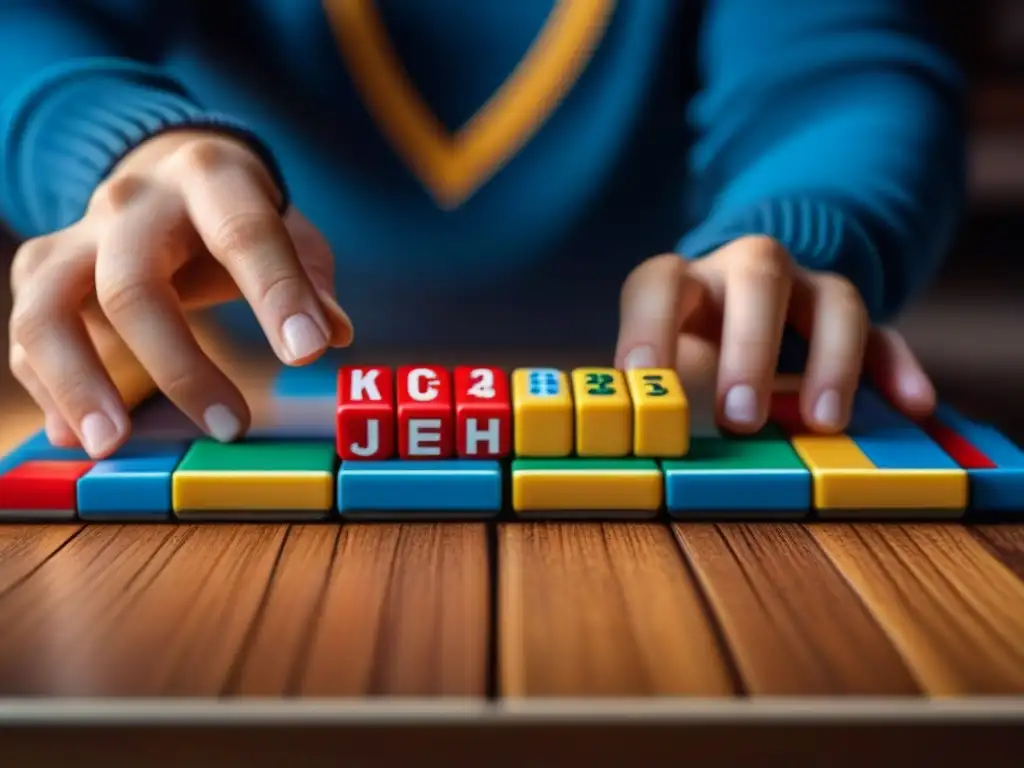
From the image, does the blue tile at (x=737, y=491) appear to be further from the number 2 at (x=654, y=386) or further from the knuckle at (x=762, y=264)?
the knuckle at (x=762, y=264)

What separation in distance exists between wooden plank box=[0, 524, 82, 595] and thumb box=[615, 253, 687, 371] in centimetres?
35

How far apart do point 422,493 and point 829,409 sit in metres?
0.25

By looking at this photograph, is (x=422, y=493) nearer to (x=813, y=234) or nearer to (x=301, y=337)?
(x=301, y=337)

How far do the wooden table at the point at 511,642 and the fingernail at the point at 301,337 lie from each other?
11 centimetres

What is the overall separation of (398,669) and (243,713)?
0.20 feet

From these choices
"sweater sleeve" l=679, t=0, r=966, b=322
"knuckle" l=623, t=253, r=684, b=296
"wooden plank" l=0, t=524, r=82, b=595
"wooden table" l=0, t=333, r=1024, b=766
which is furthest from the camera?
"sweater sleeve" l=679, t=0, r=966, b=322

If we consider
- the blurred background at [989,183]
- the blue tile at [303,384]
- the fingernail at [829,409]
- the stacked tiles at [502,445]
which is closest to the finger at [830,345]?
the fingernail at [829,409]

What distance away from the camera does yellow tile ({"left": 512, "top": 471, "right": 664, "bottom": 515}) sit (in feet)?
1.81

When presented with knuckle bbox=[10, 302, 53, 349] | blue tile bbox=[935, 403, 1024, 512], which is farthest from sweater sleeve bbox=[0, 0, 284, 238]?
blue tile bbox=[935, 403, 1024, 512]

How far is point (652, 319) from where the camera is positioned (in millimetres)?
686

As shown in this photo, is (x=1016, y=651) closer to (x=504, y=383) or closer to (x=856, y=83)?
(x=504, y=383)

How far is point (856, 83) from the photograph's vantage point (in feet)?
3.64

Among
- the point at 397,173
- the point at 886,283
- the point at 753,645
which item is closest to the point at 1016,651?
the point at 753,645

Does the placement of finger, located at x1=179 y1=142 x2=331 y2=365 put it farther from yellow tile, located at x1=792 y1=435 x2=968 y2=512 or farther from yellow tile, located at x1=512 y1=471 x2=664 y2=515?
yellow tile, located at x1=792 y1=435 x2=968 y2=512
